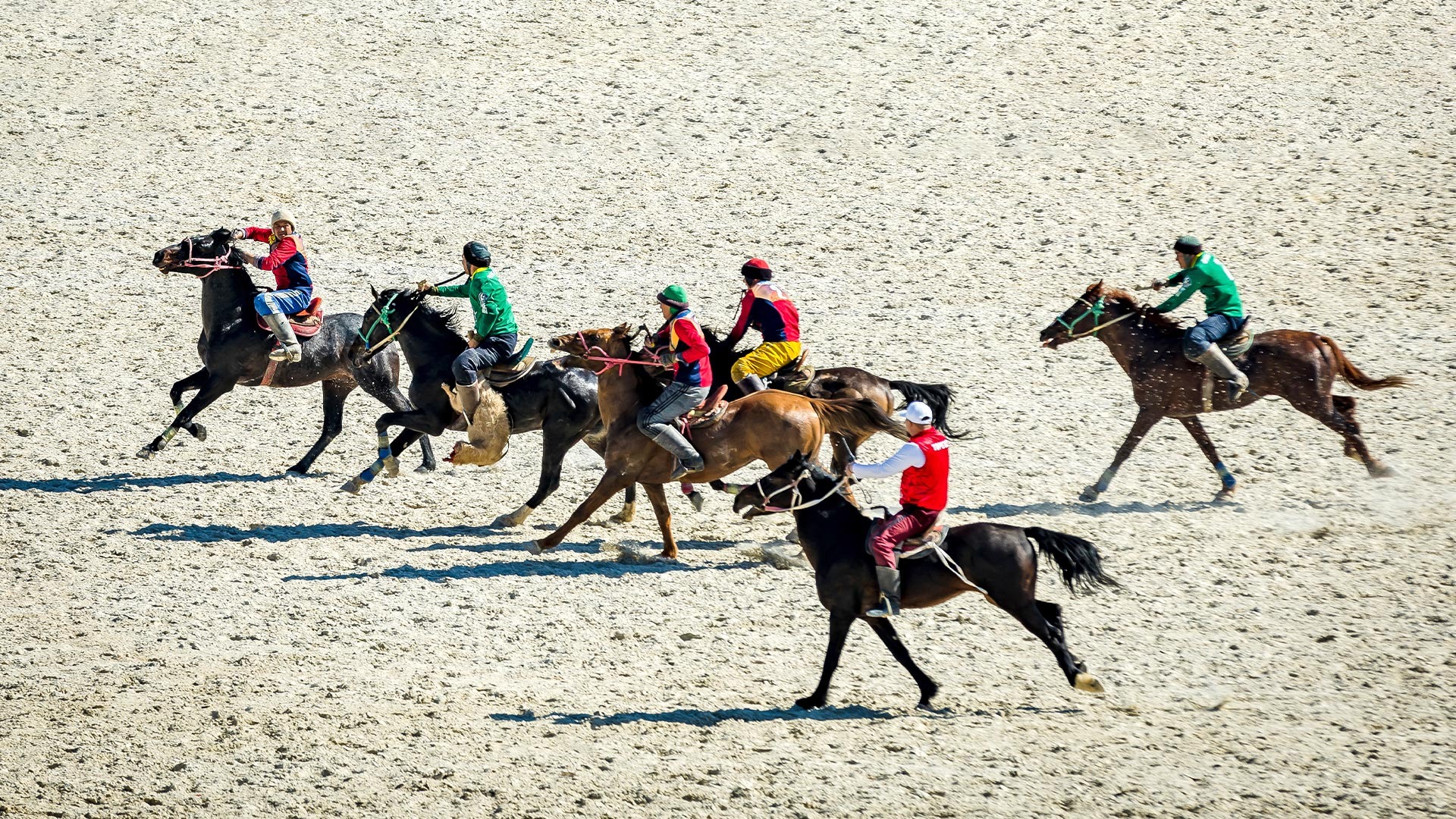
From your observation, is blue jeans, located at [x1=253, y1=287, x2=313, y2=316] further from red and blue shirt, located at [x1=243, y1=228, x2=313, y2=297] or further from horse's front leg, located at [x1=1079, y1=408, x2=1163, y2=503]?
horse's front leg, located at [x1=1079, y1=408, x2=1163, y2=503]

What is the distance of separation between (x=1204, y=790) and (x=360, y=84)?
18581 millimetres

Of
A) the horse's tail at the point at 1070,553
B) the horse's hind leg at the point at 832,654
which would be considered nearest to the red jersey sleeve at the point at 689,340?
the horse's hind leg at the point at 832,654

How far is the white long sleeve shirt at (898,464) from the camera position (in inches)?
347

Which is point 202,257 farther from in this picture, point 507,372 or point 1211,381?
point 1211,381

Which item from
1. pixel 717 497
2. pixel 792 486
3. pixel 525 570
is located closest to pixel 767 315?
pixel 717 497

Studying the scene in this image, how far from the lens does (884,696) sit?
30.1 ft

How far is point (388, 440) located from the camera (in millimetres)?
12961

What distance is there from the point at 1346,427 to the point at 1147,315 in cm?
196

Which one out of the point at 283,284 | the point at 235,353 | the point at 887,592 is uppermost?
the point at 283,284

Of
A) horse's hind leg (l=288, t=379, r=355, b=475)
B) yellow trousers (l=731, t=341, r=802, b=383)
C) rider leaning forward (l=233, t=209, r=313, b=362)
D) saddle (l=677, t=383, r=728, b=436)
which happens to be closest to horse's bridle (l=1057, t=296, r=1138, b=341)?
yellow trousers (l=731, t=341, r=802, b=383)

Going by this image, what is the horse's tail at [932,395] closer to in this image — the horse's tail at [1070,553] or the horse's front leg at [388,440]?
A: the horse's tail at [1070,553]

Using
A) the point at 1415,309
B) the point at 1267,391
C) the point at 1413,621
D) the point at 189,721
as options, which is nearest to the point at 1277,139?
the point at 1415,309

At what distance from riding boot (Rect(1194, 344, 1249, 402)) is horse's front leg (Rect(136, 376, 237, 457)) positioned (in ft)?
28.8

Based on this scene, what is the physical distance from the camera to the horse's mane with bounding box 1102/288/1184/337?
13570 millimetres
